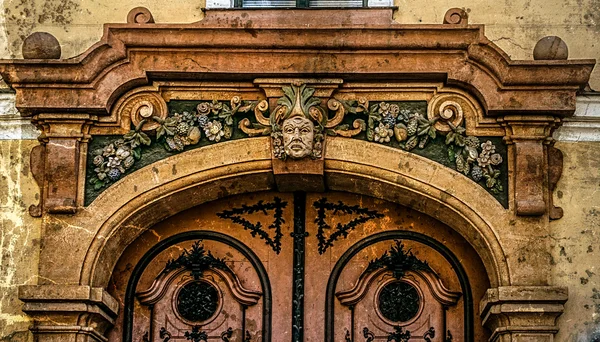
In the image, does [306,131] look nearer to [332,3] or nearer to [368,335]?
[332,3]

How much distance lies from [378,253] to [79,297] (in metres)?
2.46

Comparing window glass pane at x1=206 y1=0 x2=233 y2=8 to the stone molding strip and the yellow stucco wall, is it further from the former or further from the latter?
the stone molding strip

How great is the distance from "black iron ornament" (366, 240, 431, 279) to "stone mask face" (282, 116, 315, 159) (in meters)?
1.14

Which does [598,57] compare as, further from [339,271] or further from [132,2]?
[132,2]

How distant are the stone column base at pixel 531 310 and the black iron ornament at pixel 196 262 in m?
2.34

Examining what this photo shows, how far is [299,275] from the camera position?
1318 centimetres

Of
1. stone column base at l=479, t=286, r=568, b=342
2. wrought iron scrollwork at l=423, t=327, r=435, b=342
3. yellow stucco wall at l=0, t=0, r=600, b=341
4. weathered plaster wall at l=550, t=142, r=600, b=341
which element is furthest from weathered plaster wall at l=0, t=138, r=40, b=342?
weathered plaster wall at l=550, t=142, r=600, b=341

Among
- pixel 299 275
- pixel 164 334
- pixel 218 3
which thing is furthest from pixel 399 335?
pixel 218 3

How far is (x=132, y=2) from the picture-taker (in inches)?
527

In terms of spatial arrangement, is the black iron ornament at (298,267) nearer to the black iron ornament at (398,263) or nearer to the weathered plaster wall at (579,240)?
the black iron ornament at (398,263)

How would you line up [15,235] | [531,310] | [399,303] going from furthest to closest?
1. [399,303]
2. [15,235]
3. [531,310]

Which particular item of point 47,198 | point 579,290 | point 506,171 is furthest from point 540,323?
point 47,198

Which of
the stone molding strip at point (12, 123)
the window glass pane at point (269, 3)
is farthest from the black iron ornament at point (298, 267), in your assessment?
the stone molding strip at point (12, 123)

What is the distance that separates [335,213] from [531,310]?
193 cm
